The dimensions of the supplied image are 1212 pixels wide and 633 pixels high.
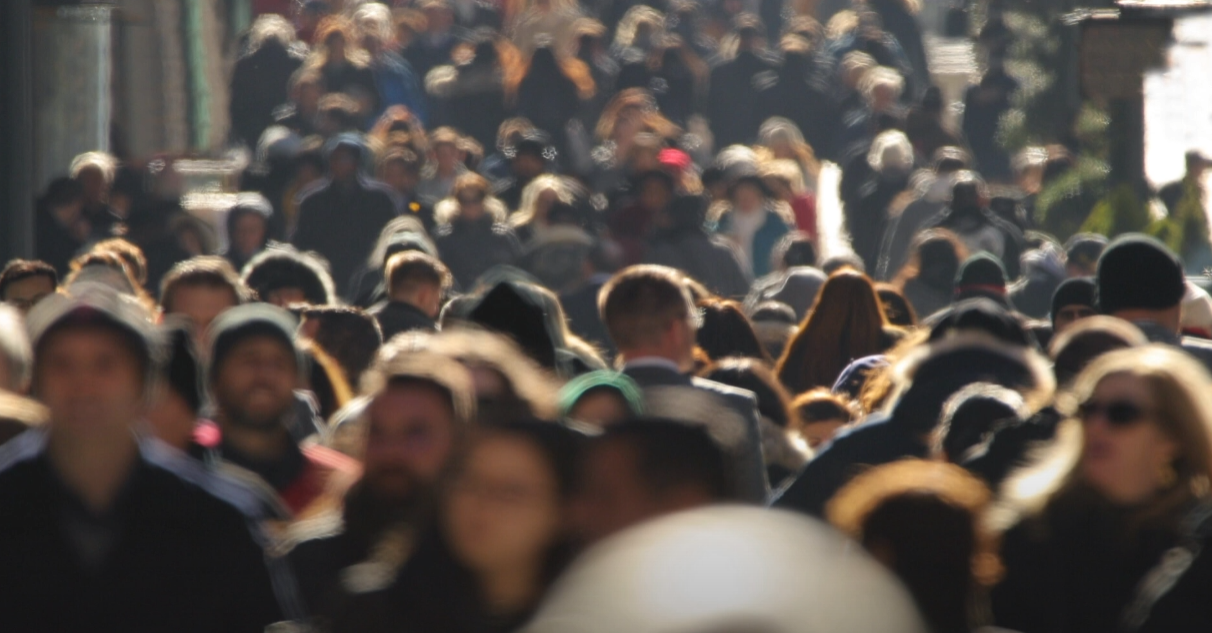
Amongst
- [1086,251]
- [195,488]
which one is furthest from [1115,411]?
[1086,251]

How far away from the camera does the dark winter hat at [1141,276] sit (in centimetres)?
768

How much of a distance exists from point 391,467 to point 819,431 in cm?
324

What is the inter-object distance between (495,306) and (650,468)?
214cm

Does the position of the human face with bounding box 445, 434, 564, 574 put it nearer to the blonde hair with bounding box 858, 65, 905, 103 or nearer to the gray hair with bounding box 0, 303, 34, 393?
the gray hair with bounding box 0, 303, 34, 393

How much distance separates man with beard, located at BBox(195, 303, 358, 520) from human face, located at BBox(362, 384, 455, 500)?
95 cm

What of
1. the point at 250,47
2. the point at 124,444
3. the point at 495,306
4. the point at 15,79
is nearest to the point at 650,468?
the point at 124,444

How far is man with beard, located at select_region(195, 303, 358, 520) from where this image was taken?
5.79 m

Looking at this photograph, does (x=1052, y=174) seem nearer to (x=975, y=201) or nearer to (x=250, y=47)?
(x=975, y=201)

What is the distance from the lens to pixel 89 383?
14.3ft

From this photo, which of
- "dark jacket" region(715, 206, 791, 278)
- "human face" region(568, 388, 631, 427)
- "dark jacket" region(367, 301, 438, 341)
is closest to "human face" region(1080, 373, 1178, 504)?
"human face" region(568, 388, 631, 427)

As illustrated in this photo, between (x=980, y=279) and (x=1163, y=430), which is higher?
(x=1163, y=430)

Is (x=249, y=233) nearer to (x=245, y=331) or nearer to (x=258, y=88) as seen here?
(x=258, y=88)

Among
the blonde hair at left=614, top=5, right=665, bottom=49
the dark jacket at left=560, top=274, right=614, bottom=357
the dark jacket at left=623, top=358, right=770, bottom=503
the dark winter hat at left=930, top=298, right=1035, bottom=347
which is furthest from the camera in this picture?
the blonde hair at left=614, top=5, right=665, bottom=49

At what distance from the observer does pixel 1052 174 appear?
1808cm
